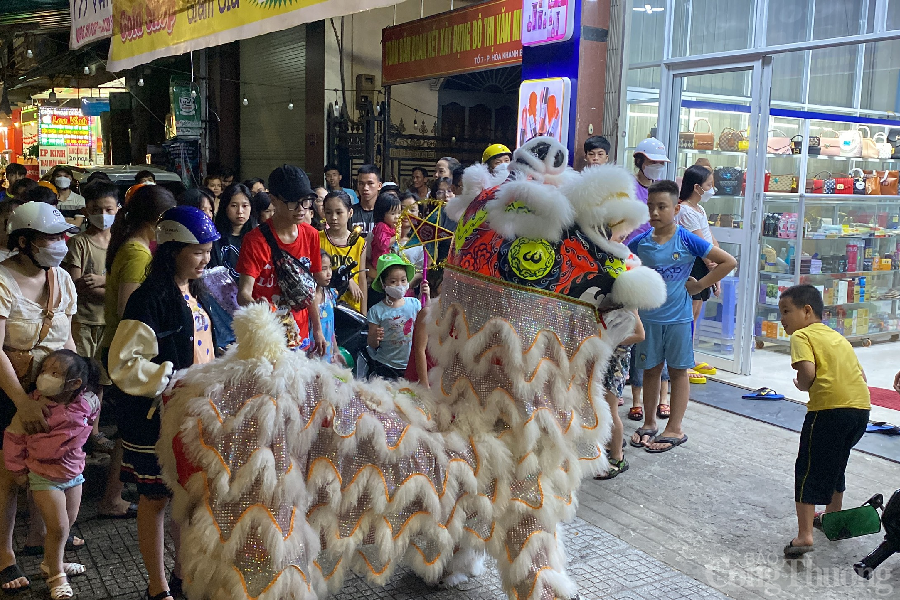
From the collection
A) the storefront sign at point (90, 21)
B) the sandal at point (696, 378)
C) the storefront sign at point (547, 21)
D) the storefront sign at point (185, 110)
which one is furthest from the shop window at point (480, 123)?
the sandal at point (696, 378)

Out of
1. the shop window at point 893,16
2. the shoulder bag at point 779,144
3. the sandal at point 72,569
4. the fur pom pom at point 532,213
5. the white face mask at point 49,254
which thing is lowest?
the sandal at point 72,569

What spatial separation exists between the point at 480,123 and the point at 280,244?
990cm

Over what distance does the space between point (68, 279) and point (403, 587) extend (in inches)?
80.6

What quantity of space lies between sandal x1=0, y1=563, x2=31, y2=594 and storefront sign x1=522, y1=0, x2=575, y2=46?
20.6 ft

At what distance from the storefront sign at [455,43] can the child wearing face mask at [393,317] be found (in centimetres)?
462

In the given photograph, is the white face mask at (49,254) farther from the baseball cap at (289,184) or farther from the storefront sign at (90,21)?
the storefront sign at (90,21)

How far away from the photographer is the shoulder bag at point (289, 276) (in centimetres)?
387

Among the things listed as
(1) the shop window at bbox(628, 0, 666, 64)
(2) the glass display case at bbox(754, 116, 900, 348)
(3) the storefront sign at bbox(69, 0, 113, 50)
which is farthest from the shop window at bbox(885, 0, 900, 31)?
(3) the storefront sign at bbox(69, 0, 113, 50)

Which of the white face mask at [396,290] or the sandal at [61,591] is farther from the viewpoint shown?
the white face mask at [396,290]

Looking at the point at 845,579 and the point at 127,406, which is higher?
the point at 127,406

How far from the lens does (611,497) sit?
431 centimetres

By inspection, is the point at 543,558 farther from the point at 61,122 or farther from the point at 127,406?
the point at 61,122

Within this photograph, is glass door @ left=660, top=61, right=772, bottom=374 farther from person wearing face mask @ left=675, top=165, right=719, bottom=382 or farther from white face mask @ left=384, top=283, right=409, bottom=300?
white face mask @ left=384, top=283, right=409, bottom=300

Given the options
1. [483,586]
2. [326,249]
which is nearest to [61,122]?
[326,249]
